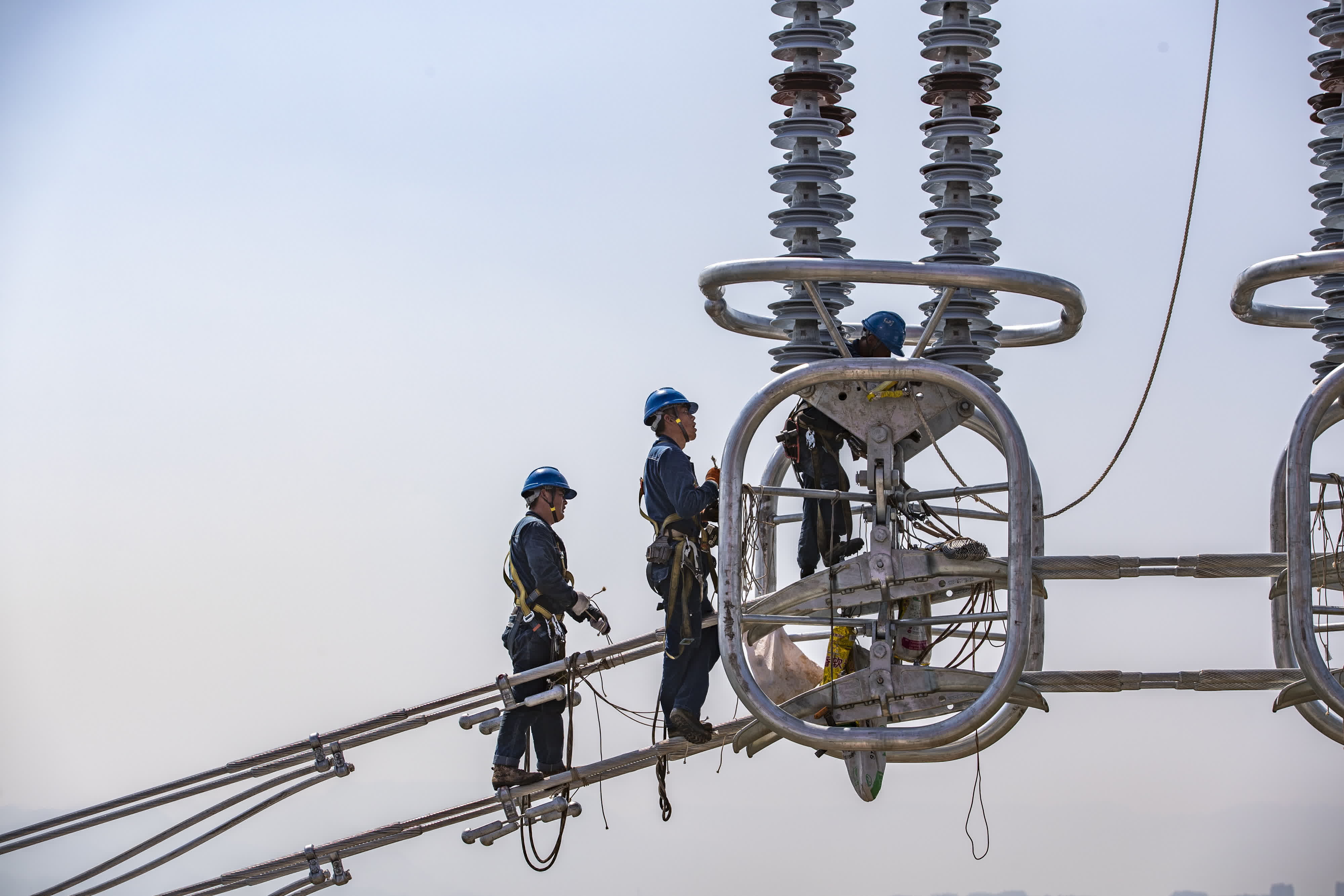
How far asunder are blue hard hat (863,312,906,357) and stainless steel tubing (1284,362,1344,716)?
3433 mm

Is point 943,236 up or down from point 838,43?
down

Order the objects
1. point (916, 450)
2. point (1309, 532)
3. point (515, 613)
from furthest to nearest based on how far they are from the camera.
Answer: point (515, 613), point (916, 450), point (1309, 532)

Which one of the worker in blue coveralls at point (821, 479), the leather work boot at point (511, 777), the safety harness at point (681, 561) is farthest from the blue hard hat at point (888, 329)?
the leather work boot at point (511, 777)

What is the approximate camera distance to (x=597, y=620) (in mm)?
18266

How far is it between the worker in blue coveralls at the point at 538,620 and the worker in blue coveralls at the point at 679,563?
44.8 inches

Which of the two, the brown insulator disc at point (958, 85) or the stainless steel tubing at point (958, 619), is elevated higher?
the brown insulator disc at point (958, 85)

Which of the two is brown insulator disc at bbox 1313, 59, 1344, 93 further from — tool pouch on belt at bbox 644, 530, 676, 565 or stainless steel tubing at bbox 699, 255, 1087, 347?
tool pouch on belt at bbox 644, 530, 676, 565

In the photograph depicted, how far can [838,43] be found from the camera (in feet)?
57.9

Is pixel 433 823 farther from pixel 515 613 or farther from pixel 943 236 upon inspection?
pixel 943 236

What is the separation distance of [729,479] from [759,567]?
9.05 ft

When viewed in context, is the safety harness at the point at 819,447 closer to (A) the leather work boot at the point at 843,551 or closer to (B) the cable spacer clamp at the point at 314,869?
(A) the leather work boot at the point at 843,551

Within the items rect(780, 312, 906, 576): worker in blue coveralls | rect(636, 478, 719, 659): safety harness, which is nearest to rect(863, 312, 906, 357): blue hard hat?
rect(780, 312, 906, 576): worker in blue coveralls

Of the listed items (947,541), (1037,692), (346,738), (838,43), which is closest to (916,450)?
(947,541)

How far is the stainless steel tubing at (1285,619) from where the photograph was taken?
54.9 feet
